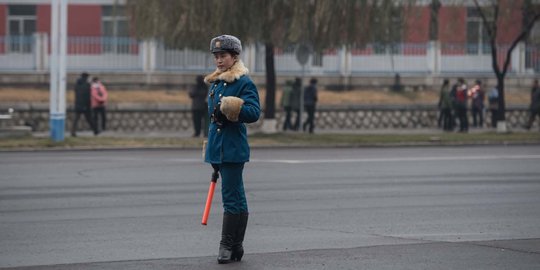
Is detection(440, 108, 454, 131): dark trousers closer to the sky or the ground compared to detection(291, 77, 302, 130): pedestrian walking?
closer to the ground

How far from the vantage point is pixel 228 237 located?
33.7 feet

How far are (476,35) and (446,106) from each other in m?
2.90

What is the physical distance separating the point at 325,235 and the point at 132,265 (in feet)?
8.50

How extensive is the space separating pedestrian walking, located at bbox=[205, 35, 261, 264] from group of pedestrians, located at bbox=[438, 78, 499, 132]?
2734 centimetres

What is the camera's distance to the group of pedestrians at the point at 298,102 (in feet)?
117

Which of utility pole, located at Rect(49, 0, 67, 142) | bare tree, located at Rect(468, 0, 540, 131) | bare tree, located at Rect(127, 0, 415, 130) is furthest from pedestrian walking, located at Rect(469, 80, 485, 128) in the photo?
utility pole, located at Rect(49, 0, 67, 142)

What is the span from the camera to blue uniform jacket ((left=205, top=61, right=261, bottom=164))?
10242 millimetres

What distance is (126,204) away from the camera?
49.0 ft

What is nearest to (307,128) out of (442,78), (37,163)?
(442,78)

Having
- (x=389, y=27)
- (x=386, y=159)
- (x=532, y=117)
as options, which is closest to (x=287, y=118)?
(x=389, y=27)

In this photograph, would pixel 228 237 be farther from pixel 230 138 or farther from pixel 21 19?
pixel 21 19

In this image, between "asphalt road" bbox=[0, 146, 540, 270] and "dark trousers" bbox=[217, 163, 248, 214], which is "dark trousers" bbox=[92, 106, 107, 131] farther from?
"dark trousers" bbox=[217, 163, 248, 214]

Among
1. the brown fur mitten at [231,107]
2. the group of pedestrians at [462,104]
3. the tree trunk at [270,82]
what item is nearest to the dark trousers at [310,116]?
the tree trunk at [270,82]

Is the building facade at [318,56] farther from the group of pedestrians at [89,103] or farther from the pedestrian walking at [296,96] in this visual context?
the group of pedestrians at [89,103]
